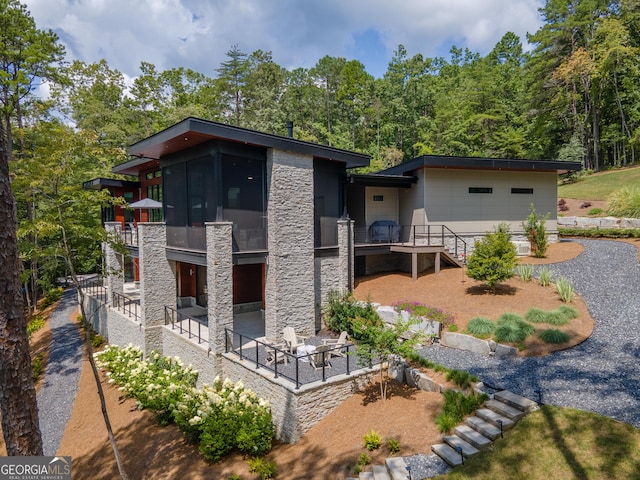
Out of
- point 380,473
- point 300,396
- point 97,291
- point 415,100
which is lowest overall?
point 380,473

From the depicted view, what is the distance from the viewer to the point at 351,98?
43.6m

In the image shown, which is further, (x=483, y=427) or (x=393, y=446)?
(x=393, y=446)

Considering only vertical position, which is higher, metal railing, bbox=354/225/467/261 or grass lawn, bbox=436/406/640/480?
metal railing, bbox=354/225/467/261

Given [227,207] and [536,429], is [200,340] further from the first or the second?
[536,429]

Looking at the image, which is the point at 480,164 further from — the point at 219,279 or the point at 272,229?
the point at 219,279

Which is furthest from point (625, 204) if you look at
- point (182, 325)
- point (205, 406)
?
point (182, 325)

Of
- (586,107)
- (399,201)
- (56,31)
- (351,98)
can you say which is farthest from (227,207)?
(586,107)

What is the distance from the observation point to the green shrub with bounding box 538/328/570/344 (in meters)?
9.91

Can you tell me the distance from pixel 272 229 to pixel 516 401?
332 inches

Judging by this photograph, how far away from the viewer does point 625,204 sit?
69.7 feet

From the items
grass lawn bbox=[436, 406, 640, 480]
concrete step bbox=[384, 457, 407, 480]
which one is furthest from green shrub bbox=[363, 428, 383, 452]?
grass lawn bbox=[436, 406, 640, 480]

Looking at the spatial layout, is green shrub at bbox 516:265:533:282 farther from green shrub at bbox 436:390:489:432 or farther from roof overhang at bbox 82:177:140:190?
roof overhang at bbox 82:177:140:190

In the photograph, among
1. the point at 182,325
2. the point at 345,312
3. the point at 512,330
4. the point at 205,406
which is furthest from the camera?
the point at 182,325

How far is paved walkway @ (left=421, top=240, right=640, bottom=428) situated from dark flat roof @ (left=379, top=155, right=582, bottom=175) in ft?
22.4
